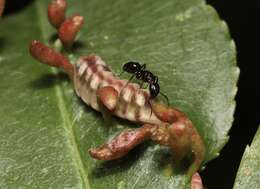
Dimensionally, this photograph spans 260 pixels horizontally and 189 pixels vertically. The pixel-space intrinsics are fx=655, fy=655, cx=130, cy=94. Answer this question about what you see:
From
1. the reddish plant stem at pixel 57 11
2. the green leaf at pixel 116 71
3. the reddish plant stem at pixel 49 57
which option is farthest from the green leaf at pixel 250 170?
the reddish plant stem at pixel 57 11

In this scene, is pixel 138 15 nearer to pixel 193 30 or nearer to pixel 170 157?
pixel 193 30

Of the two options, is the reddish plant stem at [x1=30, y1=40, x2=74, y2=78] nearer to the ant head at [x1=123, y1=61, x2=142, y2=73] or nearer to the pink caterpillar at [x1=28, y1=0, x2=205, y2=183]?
the pink caterpillar at [x1=28, y1=0, x2=205, y2=183]

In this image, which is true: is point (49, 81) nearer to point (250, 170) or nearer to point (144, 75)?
point (144, 75)

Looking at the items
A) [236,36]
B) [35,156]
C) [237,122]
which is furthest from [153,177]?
[236,36]

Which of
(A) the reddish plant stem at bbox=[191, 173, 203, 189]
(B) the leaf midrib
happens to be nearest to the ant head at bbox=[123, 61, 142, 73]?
(B) the leaf midrib

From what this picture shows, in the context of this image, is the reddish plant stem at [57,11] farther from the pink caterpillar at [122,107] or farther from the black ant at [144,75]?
the black ant at [144,75]

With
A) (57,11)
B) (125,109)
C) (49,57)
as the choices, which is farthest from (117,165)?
(57,11)
